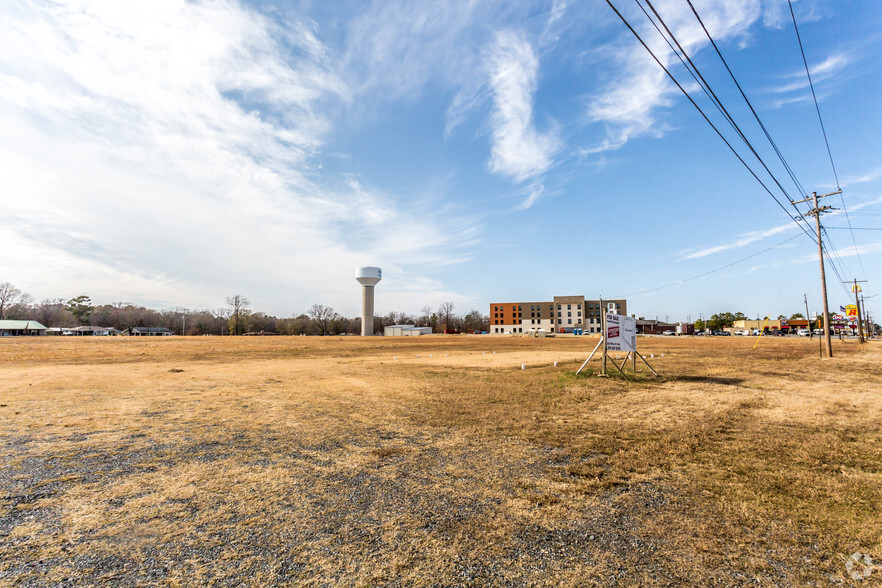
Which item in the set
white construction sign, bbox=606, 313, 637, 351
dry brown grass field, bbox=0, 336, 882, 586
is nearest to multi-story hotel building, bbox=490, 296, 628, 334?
white construction sign, bbox=606, 313, 637, 351

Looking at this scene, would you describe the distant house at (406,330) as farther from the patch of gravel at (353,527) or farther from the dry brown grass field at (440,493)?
the patch of gravel at (353,527)

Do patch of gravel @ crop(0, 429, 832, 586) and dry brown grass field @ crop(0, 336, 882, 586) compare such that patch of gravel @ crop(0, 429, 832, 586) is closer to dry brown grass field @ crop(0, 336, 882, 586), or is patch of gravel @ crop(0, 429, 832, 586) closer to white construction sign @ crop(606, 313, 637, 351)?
dry brown grass field @ crop(0, 336, 882, 586)

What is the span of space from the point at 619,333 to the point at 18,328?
500 feet

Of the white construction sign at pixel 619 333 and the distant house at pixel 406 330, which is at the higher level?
the white construction sign at pixel 619 333

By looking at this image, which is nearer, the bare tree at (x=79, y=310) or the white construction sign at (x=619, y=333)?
the white construction sign at (x=619, y=333)

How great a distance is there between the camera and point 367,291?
377ft

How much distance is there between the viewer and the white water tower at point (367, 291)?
114 metres

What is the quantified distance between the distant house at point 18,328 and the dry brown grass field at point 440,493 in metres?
140

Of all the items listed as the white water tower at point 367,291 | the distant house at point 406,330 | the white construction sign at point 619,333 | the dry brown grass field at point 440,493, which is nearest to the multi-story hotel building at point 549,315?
the distant house at point 406,330

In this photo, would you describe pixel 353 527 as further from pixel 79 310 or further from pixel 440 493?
pixel 79 310

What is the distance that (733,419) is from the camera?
971 cm

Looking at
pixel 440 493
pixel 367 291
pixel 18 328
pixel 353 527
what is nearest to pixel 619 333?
pixel 440 493

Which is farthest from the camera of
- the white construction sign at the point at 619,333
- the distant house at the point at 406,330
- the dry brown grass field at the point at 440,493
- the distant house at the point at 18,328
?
the distant house at the point at 406,330

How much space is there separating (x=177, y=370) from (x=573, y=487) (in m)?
21.6
